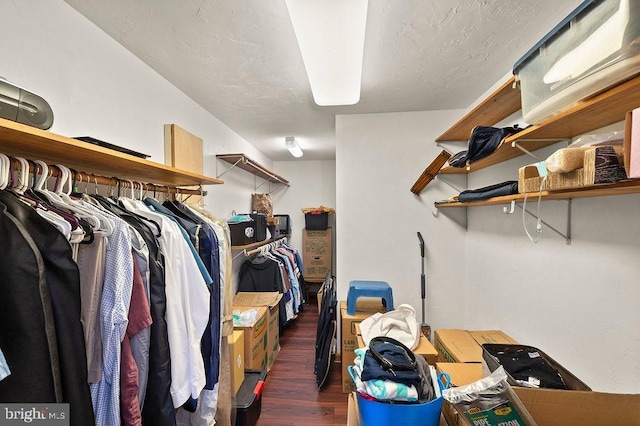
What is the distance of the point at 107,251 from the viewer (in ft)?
2.78

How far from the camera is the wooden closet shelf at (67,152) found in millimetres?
656

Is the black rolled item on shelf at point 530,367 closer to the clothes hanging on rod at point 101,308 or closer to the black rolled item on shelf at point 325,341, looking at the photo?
the black rolled item on shelf at point 325,341

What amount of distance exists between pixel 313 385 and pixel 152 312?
1.76 meters

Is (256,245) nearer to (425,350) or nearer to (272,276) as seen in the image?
(272,276)

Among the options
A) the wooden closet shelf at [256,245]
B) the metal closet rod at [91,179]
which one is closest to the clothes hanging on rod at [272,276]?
the wooden closet shelf at [256,245]

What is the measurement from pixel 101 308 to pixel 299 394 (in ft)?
5.97

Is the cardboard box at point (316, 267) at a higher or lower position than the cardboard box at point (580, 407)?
lower

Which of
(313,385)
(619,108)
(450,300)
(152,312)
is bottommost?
(313,385)

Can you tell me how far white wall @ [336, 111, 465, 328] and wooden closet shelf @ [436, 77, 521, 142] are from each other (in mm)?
381

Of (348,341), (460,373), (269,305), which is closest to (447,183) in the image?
(460,373)

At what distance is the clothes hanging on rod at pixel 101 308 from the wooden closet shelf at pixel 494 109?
1.68 m

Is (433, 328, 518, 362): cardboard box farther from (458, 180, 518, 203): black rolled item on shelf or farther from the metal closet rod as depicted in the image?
the metal closet rod

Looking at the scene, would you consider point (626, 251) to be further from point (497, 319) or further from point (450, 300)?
point (450, 300)

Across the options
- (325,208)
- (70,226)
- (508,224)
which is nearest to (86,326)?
(70,226)
